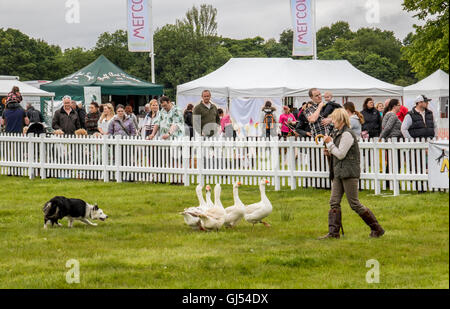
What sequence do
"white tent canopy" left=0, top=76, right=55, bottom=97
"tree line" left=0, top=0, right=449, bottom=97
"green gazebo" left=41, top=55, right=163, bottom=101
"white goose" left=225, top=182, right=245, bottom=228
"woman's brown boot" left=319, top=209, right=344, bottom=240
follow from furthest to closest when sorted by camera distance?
"tree line" left=0, top=0, right=449, bottom=97
"white tent canopy" left=0, top=76, right=55, bottom=97
"green gazebo" left=41, top=55, right=163, bottom=101
"white goose" left=225, top=182, right=245, bottom=228
"woman's brown boot" left=319, top=209, right=344, bottom=240

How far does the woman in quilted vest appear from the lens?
9648mm

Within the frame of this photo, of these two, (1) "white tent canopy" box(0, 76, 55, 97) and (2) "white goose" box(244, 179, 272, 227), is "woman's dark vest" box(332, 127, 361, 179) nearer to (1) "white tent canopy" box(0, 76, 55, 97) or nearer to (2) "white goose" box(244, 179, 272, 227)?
(2) "white goose" box(244, 179, 272, 227)

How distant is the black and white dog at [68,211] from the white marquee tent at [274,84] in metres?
18.3

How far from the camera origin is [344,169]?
9.67 m

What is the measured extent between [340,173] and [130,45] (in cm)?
2392

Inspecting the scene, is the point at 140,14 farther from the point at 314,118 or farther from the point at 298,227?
the point at 298,227

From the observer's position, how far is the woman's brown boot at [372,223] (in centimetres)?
988

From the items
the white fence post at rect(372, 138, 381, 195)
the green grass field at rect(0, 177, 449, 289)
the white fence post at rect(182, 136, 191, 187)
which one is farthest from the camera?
the white fence post at rect(182, 136, 191, 187)

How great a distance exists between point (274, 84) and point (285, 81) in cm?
50

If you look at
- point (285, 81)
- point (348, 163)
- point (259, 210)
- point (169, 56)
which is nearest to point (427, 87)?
point (285, 81)

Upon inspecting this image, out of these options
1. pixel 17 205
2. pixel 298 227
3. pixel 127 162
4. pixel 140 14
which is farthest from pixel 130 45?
pixel 298 227

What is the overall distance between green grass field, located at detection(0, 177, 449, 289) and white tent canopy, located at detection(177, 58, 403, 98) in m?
15.6

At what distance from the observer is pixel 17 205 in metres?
14.1

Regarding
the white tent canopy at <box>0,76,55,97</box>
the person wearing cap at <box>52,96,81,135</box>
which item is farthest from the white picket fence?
the white tent canopy at <box>0,76,55,97</box>
